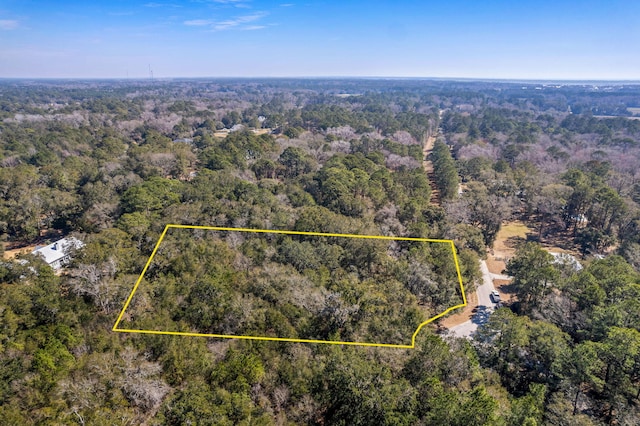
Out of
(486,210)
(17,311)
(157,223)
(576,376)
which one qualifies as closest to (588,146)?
(486,210)

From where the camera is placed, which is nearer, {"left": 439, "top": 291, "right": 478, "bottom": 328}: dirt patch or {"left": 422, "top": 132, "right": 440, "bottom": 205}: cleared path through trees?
{"left": 439, "top": 291, "right": 478, "bottom": 328}: dirt patch

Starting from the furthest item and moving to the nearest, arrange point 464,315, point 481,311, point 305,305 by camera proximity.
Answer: point 481,311 < point 464,315 < point 305,305

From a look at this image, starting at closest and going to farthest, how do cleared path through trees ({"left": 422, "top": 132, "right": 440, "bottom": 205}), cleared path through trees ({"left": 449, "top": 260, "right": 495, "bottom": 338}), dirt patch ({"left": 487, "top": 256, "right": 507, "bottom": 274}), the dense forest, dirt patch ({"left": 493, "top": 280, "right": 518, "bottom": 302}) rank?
the dense forest, cleared path through trees ({"left": 449, "top": 260, "right": 495, "bottom": 338}), dirt patch ({"left": 493, "top": 280, "right": 518, "bottom": 302}), dirt patch ({"left": 487, "top": 256, "right": 507, "bottom": 274}), cleared path through trees ({"left": 422, "top": 132, "right": 440, "bottom": 205})

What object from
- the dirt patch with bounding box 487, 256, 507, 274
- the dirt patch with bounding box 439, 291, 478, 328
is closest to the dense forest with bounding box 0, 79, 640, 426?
the dirt patch with bounding box 439, 291, 478, 328

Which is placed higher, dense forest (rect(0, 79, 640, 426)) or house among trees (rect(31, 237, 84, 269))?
dense forest (rect(0, 79, 640, 426))

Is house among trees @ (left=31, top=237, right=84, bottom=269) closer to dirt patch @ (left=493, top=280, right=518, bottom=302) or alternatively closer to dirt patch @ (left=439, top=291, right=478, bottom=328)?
dirt patch @ (left=439, top=291, right=478, bottom=328)

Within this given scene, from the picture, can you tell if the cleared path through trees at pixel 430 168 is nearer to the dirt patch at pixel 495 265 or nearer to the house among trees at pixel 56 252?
the dirt patch at pixel 495 265

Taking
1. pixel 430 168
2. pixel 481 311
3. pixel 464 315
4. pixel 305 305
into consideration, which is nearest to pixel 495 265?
pixel 481 311

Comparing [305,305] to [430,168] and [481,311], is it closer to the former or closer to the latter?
[481,311]
